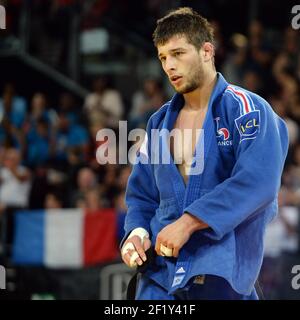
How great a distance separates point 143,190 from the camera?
3.79 meters

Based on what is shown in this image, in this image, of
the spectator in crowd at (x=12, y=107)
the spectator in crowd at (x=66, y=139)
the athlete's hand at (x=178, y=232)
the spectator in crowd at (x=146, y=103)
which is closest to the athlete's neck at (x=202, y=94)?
the athlete's hand at (x=178, y=232)

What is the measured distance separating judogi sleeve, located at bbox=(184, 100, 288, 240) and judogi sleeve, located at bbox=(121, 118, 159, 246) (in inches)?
17.0

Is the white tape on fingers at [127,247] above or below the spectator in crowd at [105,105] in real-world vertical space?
below

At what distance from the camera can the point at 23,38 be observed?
12.4 meters

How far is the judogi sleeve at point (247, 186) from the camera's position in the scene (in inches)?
131

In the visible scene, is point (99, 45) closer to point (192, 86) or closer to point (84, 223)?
point (84, 223)

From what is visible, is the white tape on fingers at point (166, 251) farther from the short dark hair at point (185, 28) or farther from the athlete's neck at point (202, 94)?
the short dark hair at point (185, 28)

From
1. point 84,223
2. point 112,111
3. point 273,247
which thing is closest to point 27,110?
point 112,111

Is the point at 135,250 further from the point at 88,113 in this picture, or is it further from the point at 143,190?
the point at 88,113

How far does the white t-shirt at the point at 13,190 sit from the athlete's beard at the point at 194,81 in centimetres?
635

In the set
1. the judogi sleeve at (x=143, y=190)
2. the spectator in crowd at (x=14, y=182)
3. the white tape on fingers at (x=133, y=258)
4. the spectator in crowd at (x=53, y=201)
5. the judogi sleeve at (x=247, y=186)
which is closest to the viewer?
the judogi sleeve at (x=247, y=186)

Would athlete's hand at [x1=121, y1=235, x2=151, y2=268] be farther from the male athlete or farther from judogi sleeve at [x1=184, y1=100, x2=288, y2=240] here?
judogi sleeve at [x1=184, y1=100, x2=288, y2=240]

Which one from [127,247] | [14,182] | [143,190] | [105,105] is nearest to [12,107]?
[105,105]
